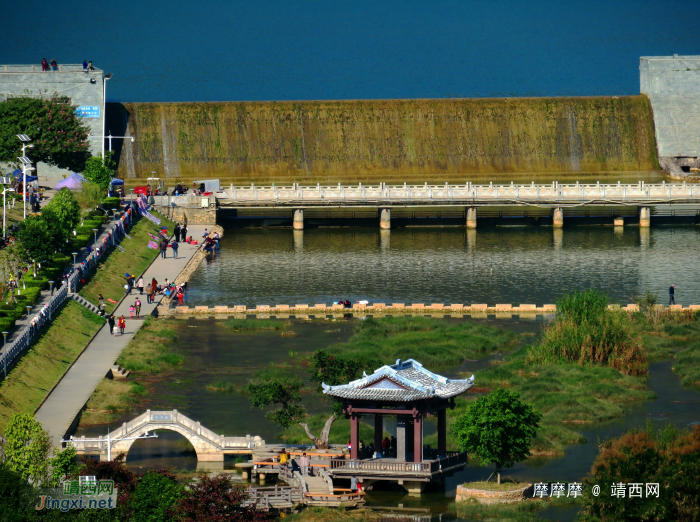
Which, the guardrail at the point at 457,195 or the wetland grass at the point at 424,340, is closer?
the wetland grass at the point at 424,340

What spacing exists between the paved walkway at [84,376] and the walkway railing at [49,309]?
2.36m

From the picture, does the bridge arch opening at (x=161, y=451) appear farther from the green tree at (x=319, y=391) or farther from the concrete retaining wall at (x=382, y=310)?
the concrete retaining wall at (x=382, y=310)

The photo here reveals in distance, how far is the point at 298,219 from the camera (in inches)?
4811

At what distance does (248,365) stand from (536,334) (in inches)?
678

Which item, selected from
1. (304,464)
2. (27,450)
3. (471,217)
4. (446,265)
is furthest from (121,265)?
(27,450)

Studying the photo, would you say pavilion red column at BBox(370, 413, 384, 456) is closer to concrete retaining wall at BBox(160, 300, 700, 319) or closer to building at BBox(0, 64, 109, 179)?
concrete retaining wall at BBox(160, 300, 700, 319)

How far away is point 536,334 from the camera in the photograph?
83875 millimetres

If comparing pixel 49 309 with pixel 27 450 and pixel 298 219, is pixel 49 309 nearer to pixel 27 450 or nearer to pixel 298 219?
pixel 27 450

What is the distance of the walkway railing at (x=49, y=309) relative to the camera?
66725 millimetres

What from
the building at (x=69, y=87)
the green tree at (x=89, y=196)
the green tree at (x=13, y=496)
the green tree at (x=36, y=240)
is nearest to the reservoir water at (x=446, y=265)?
the green tree at (x=89, y=196)

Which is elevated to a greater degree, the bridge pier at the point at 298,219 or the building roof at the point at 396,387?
the bridge pier at the point at 298,219

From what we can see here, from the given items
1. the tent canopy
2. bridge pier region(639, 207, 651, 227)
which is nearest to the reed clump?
bridge pier region(639, 207, 651, 227)

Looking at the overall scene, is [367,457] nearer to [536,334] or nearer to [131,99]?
[536,334]

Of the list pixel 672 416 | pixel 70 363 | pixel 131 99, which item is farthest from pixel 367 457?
pixel 131 99
